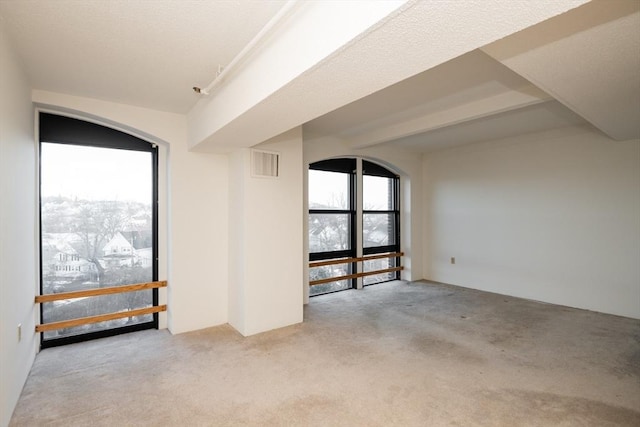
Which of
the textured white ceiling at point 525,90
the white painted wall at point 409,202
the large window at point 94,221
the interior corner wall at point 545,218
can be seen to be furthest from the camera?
the white painted wall at point 409,202

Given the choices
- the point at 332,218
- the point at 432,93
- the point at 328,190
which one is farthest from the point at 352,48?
the point at 332,218

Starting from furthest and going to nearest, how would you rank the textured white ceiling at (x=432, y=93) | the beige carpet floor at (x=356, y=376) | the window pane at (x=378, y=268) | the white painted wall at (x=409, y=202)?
the white painted wall at (x=409, y=202)
the window pane at (x=378, y=268)
the textured white ceiling at (x=432, y=93)
the beige carpet floor at (x=356, y=376)

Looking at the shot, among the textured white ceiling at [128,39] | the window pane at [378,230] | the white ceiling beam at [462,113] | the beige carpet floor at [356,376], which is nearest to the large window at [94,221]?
the beige carpet floor at [356,376]

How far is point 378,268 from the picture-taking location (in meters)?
6.01

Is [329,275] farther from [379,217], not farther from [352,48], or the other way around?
[352,48]

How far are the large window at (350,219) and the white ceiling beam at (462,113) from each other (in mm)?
855

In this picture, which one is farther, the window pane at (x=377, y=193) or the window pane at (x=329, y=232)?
the window pane at (x=377, y=193)

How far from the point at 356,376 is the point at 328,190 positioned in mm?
3227

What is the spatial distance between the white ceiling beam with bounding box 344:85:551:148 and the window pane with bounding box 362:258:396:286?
2293mm

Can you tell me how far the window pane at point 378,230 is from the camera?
5812 mm

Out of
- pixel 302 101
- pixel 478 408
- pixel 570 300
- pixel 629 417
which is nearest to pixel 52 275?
pixel 302 101

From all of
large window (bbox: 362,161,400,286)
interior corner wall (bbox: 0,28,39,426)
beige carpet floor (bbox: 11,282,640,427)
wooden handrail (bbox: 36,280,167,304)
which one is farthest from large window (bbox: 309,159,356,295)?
interior corner wall (bbox: 0,28,39,426)

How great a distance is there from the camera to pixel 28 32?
197cm

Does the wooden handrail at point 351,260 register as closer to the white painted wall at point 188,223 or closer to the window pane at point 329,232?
the window pane at point 329,232
